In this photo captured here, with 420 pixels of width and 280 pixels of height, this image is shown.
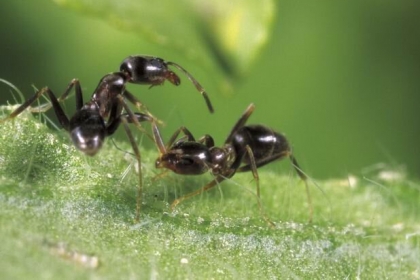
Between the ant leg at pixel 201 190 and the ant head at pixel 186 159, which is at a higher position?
the ant head at pixel 186 159

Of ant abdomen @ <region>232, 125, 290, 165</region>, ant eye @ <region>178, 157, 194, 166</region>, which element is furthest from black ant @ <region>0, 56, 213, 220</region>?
ant abdomen @ <region>232, 125, 290, 165</region>

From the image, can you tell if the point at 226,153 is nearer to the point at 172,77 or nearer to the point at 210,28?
the point at 172,77

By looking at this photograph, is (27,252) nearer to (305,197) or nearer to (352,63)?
(305,197)

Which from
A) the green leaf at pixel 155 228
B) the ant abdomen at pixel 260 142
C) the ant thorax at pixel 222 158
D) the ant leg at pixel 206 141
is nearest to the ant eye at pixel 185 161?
the green leaf at pixel 155 228

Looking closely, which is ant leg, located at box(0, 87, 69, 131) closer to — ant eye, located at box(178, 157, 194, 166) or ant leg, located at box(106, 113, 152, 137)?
ant leg, located at box(106, 113, 152, 137)

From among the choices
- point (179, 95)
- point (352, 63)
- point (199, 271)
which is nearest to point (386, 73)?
point (352, 63)

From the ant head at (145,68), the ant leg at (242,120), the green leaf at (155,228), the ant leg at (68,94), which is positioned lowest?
the green leaf at (155,228)

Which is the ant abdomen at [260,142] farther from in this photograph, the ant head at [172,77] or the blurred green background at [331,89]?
the blurred green background at [331,89]
